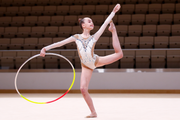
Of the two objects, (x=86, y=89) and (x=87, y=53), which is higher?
(x=87, y=53)

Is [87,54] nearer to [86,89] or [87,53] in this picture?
[87,53]

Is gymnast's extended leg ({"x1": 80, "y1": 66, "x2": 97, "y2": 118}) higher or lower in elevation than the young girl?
lower

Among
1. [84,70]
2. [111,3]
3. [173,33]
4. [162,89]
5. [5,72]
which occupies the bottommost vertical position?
[162,89]

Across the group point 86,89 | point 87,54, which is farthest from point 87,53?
point 86,89

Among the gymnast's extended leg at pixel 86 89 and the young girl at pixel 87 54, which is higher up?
the young girl at pixel 87 54

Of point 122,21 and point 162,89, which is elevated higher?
point 122,21

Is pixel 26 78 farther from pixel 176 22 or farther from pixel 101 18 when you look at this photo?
pixel 176 22

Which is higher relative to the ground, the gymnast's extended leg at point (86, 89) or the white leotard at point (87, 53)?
the white leotard at point (87, 53)

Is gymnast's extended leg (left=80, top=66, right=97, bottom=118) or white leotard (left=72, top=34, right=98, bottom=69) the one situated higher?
white leotard (left=72, top=34, right=98, bottom=69)

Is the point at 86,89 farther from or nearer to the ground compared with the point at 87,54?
nearer to the ground

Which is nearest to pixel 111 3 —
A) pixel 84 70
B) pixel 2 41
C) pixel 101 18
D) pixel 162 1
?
pixel 101 18

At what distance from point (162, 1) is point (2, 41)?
5.18 meters
